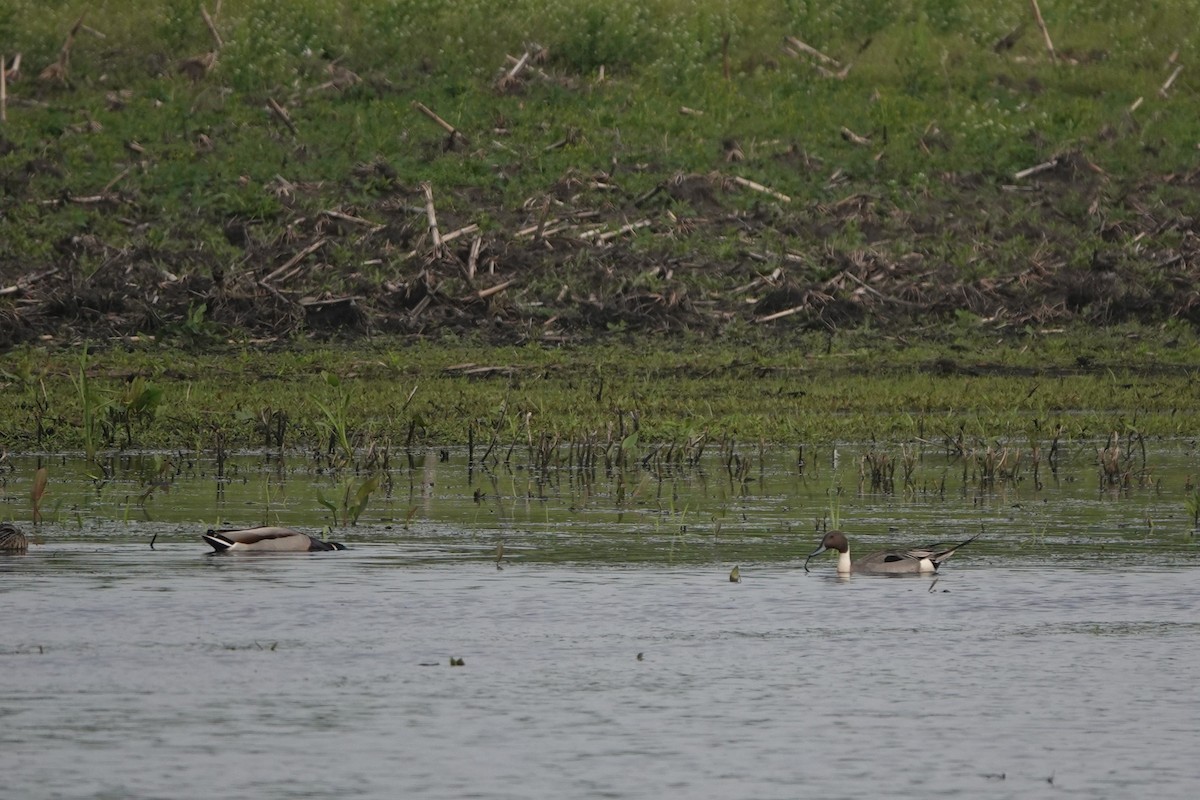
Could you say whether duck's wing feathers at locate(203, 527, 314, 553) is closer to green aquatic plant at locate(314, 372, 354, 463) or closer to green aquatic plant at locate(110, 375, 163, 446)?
green aquatic plant at locate(314, 372, 354, 463)

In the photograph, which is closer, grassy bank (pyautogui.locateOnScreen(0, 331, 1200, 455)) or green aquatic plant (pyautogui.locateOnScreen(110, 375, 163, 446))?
green aquatic plant (pyautogui.locateOnScreen(110, 375, 163, 446))

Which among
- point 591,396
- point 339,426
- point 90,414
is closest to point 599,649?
point 339,426

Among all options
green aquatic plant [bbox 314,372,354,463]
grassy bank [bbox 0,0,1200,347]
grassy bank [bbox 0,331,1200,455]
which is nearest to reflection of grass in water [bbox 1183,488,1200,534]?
grassy bank [bbox 0,331,1200,455]

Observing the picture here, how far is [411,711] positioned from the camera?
296 inches

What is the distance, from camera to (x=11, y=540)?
35.1 feet

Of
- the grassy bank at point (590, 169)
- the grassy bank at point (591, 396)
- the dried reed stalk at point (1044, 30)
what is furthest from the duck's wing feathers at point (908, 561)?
the dried reed stalk at point (1044, 30)

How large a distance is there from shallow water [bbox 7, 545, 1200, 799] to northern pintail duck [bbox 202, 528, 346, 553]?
0.13 m

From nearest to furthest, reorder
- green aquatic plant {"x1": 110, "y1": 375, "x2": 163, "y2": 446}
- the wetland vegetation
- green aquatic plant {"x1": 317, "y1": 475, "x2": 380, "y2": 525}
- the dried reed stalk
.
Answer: green aquatic plant {"x1": 317, "y1": 475, "x2": 380, "y2": 525} → green aquatic plant {"x1": 110, "y1": 375, "x2": 163, "y2": 446} → the wetland vegetation → the dried reed stalk

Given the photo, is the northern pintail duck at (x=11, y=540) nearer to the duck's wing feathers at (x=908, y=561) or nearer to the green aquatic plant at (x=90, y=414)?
the green aquatic plant at (x=90, y=414)

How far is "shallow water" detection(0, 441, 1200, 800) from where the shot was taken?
22.2ft

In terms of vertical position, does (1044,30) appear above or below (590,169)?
above

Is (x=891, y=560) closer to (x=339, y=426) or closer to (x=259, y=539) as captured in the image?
(x=259, y=539)

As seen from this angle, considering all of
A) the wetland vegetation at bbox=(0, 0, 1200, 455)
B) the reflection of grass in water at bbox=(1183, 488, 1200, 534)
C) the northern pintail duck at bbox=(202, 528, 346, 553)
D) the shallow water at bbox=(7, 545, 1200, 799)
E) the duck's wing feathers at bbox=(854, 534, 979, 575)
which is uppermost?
the wetland vegetation at bbox=(0, 0, 1200, 455)

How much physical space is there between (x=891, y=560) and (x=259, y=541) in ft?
9.77
